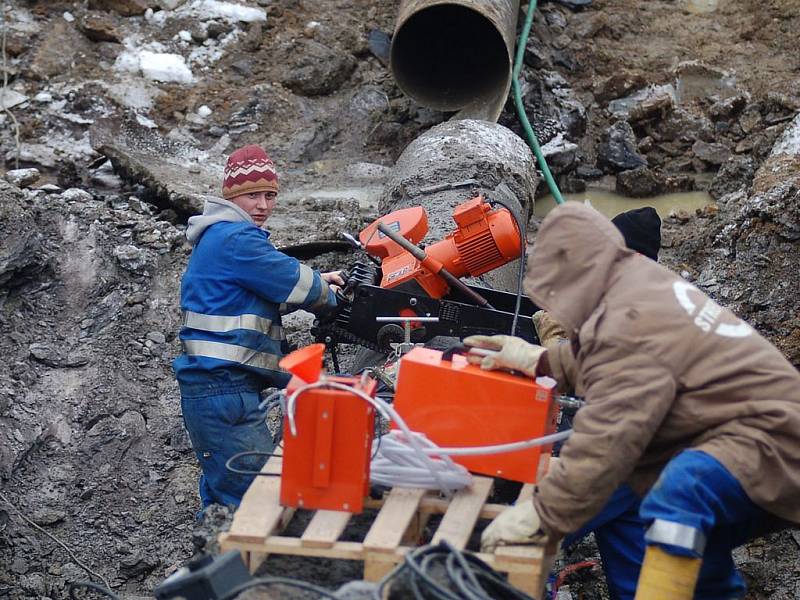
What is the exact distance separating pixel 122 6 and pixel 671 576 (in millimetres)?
7766

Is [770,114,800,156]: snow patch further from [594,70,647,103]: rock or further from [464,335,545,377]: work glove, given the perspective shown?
[464,335,545,377]: work glove

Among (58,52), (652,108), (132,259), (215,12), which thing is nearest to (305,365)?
(132,259)

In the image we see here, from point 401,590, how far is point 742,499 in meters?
1.01

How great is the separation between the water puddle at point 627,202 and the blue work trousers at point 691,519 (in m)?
4.48

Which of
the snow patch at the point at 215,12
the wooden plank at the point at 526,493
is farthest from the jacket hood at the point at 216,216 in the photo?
the snow patch at the point at 215,12

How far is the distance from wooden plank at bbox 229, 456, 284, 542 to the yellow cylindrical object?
1.11 metres

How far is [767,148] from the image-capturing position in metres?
7.58

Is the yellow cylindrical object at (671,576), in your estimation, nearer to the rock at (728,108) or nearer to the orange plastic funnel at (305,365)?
the orange plastic funnel at (305,365)

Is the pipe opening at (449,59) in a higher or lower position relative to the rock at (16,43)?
higher

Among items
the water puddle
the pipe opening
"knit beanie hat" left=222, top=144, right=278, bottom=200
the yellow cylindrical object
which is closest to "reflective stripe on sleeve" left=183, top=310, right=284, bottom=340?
"knit beanie hat" left=222, top=144, right=278, bottom=200

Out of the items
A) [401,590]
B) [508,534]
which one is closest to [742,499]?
[508,534]

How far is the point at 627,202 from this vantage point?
791 cm

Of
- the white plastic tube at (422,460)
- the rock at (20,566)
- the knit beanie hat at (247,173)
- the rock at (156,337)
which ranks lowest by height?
the rock at (20,566)

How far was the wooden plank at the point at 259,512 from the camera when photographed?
291cm
